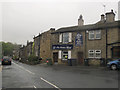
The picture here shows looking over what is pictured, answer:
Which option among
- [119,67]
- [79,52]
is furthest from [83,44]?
[119,67]

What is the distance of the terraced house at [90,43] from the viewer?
1961 cm

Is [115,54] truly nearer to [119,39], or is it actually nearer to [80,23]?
[119,39]

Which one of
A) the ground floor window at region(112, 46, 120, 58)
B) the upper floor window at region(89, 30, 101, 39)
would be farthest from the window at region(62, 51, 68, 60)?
the ground floor window at region(112, 46, 120, 58)

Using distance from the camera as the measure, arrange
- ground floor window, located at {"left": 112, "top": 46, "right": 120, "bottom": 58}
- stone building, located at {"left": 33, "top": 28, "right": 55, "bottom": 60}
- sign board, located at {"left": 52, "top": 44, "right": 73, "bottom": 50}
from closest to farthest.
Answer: ground floor window, located at {"left": 112, "top": 46, "right": 120, "bottom": 58} < sign board, located at {"left": 52, "top": 44, "right": 73, "bottom": 50} < stone building, located at {"left": 33, "top": 28, "right": 55, "bottom": 60}

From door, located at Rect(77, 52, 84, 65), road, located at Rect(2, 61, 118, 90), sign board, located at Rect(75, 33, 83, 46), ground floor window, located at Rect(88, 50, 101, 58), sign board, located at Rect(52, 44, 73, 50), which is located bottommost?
road, located at Rect(2, 61, 118, 90)

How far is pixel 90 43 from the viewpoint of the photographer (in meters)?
21.8

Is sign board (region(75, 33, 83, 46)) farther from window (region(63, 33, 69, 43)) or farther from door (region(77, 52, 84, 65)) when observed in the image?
window (region(63, 33, 69, 43))

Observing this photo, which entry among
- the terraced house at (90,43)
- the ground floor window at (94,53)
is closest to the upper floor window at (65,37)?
the terraced house at (90,43)

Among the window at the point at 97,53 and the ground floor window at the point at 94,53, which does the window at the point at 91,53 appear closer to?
the ground floor window at the point at 94,53

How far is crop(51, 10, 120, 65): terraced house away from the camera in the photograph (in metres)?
19.6

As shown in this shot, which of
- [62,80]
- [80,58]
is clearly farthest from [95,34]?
[62,80]

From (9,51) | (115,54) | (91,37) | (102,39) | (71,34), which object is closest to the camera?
(115,54)

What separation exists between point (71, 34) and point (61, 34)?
2.24m

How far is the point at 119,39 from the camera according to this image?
19297 millimetres
